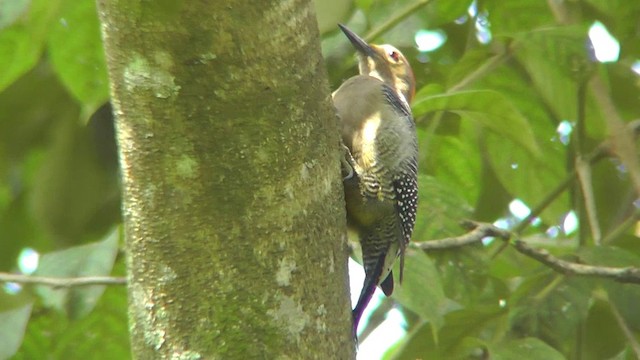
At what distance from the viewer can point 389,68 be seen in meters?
4.64

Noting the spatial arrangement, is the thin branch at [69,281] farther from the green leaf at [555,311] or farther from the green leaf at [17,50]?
the green leaf at [555,311]

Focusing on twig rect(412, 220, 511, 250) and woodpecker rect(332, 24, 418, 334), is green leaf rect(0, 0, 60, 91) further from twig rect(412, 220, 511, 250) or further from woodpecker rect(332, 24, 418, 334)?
twig rect(412, 220, 511, 250)

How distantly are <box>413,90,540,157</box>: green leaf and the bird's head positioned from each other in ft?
3.54

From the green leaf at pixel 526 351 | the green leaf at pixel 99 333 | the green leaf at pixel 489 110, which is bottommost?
the green leaf at pixel 99 333

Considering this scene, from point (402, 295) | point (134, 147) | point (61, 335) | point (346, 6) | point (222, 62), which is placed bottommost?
point (61, 335)

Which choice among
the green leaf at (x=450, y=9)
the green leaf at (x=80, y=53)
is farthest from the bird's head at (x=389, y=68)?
the green leaf at (x=80, y=53)

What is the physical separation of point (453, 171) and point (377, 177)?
43 centimetres

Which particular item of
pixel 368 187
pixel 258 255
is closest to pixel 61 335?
pixel 368 187

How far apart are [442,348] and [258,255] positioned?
5.02 ft

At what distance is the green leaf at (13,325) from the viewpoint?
10.00ft

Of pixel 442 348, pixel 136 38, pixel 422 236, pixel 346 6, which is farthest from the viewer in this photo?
pixel 422 236

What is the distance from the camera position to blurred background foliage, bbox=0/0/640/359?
128 inches

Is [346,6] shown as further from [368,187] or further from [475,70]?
[475,70]

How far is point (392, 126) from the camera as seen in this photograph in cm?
379
